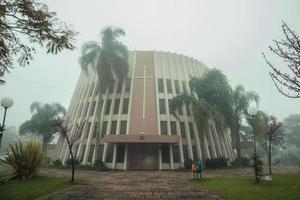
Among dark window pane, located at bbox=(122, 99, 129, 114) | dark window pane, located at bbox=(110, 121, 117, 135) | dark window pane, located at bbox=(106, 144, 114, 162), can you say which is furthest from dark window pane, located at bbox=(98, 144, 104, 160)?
dark window pane, located at bbox=(122, 99, 129, 114)

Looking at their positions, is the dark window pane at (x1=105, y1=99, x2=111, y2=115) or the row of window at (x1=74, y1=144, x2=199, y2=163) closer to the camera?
the row of window at (x1=74, y1=144, x2=199, y2=163)

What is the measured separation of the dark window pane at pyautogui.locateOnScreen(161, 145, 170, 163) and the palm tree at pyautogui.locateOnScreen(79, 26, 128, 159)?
8474 millimetres

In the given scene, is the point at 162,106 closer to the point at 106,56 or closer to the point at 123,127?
the point at 123,127

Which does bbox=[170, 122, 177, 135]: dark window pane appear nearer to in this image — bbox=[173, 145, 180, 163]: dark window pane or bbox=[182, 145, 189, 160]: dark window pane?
bbox=[173, 145, 180, 163]: dark window pane

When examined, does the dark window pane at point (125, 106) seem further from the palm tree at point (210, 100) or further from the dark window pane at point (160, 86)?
the palm tree at point (210, 100)

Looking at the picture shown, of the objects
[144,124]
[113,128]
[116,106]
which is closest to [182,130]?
[144,124]

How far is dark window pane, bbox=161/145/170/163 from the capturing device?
3175 cm

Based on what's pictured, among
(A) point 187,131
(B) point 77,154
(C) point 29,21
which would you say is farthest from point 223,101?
(C) point 29,21

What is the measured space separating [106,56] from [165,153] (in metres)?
14.7

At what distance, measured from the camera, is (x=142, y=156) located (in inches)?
1273

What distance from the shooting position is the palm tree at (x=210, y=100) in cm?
2978

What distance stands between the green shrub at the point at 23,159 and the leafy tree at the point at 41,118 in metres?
25.4

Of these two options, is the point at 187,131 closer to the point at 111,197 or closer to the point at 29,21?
the point at 111,197

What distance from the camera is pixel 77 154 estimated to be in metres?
33.7
